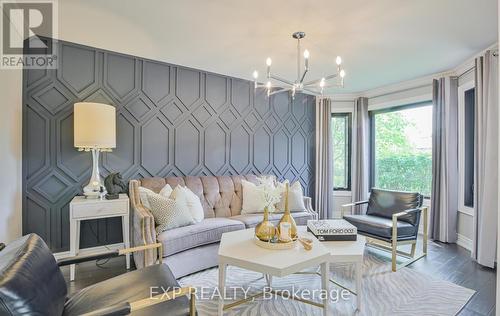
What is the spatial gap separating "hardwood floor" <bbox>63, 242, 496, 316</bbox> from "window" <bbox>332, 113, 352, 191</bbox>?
6.99 ft

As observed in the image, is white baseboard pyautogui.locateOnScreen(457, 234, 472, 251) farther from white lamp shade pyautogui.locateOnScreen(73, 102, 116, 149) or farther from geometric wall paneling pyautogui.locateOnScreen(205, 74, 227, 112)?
white lamp shade pyautogui.locateOnScreen(73, 102, 116, 149)

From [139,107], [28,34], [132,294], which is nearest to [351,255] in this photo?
[132,294]

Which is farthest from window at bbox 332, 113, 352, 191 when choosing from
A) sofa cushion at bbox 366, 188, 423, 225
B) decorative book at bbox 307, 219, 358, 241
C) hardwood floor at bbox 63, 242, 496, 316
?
decorative book at bbox 307, 219, 358, 241

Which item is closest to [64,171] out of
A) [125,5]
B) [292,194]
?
[125,5]

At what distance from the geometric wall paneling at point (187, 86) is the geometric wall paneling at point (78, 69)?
100 centimetres

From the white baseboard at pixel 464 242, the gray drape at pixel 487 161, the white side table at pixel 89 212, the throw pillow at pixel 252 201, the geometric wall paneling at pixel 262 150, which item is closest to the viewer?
the white side table at pixel 89 212

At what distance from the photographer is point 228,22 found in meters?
2.45

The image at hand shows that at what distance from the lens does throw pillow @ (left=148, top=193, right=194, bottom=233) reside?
2650 millimetres

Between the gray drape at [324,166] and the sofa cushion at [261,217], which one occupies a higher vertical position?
the gray drape at [324,166]

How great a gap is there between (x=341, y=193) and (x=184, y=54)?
3.89 m

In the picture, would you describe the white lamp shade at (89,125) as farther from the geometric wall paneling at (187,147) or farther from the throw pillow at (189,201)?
the geometric wall paneling at (187,147)

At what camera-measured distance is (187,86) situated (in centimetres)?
373

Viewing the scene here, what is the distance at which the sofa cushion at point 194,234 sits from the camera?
2.48 m

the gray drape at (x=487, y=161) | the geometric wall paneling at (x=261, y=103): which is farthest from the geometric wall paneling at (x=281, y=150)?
the gray drape at (x=487, y=161)
